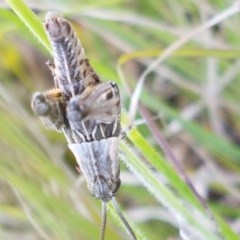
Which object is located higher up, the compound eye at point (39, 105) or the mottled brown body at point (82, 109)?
the mottled brown body at point (82, 109)

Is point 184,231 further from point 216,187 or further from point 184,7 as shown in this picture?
point 184,7

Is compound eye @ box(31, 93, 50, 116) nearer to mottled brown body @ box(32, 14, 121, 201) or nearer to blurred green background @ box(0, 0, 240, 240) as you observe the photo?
mottled brown body @ box(32, 14, 121, 201)

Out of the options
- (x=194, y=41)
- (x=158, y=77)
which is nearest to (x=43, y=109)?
(x=194, y=41)

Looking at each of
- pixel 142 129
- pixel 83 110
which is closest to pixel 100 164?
pixel 83 110

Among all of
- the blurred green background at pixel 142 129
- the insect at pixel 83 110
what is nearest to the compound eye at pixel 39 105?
the insect at pixel 83 110

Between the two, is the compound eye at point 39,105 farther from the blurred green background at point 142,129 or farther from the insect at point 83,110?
the blurred green background at point 142,129

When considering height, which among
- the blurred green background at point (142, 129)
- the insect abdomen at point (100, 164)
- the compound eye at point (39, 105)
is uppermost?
the blurred green background at point (142, 129)

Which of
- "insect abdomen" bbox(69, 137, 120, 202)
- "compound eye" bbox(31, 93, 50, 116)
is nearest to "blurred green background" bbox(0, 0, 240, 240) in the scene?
"insect abdomen" bbox(69, 137, 120, 202)

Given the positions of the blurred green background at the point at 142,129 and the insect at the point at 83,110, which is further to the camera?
the blurred green background at the point at 142,129
